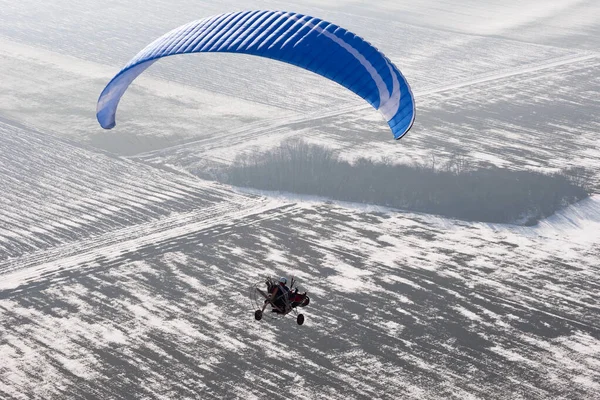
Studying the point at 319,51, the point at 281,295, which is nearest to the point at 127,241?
the point at 281,295

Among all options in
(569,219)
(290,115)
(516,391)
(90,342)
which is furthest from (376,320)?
(290,115)

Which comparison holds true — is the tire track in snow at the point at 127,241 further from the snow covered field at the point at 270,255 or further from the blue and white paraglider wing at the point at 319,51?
the blue and white paraglider wing at the point at 319,51

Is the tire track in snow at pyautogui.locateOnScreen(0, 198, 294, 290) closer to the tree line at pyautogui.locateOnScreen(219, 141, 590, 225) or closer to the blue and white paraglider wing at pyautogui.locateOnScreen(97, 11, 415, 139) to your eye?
the tree line at pyautogui.locateOnScreen(219, 141, 590, 225)

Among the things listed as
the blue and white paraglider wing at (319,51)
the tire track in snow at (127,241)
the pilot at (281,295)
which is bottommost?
the tire track in snow at (127,241)

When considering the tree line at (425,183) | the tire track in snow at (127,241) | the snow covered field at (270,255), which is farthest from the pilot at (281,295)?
the tree line at (425,183)

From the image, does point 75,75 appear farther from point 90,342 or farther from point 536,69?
point 90,342

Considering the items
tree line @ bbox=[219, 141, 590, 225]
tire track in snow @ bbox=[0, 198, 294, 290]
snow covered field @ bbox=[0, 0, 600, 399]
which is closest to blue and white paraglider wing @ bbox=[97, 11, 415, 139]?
snow covered field @ bbox=[0, 0, 600, 399]
